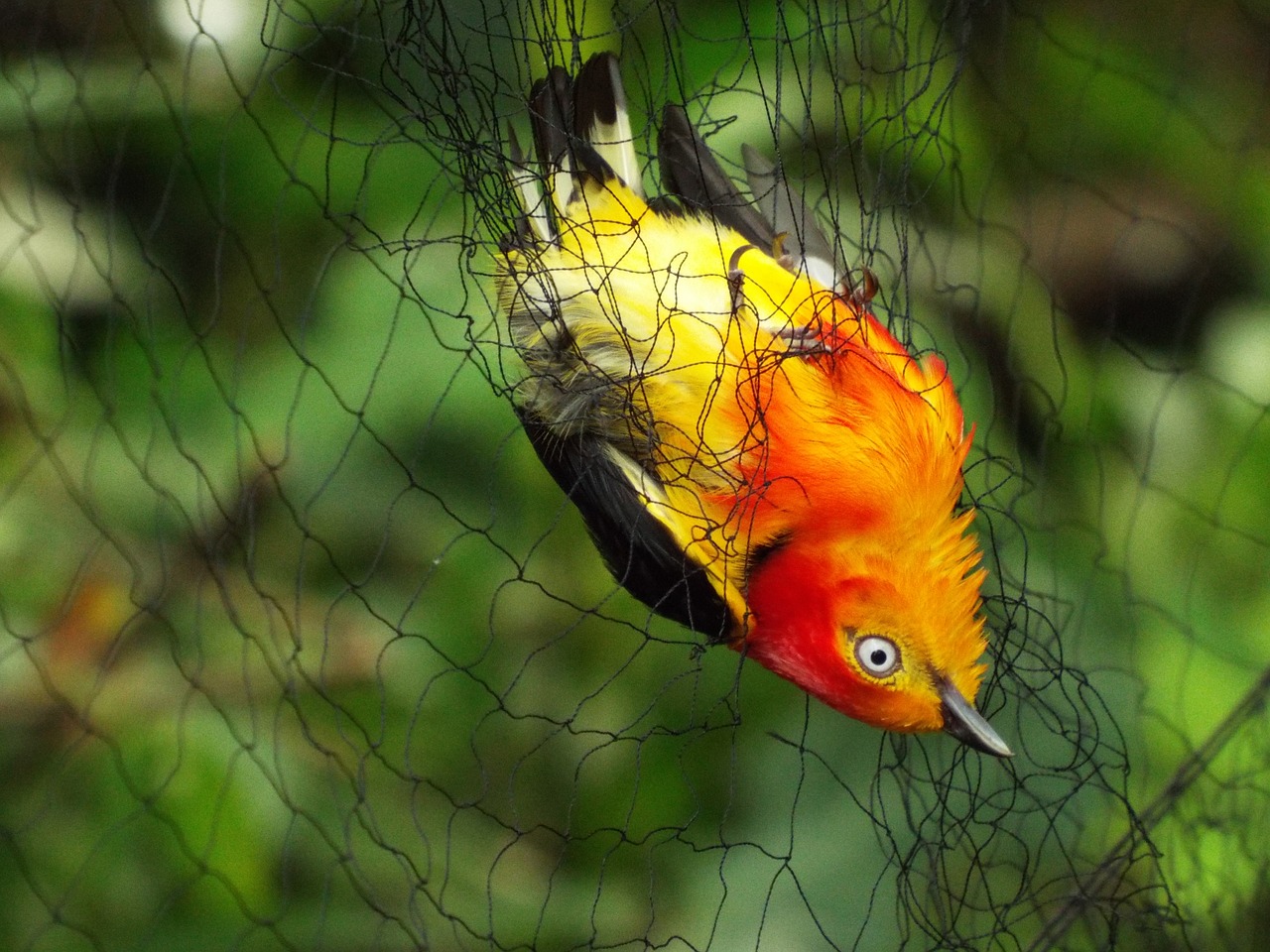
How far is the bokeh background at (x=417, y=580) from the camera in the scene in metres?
1.47

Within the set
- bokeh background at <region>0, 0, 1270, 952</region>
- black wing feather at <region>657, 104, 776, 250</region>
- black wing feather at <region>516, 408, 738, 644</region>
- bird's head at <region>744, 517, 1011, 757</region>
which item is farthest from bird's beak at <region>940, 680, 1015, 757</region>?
bokeh background at <region>0, 0, 1270, 952</region>

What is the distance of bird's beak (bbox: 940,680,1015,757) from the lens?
900 mm

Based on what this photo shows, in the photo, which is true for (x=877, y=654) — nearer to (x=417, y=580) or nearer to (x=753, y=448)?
(x=753, y=448)

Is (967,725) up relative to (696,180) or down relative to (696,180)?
down

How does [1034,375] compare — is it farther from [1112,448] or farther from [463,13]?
[463,13]

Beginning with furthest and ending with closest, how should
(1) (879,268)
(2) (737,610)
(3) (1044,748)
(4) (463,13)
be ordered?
(1) (879,268), (3) (1044,748), (4) (463,13), (2) (737,610)

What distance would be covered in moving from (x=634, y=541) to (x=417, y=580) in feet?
2.50

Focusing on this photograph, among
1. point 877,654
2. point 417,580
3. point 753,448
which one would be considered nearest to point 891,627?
point 877,654

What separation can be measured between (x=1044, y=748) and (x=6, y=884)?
4.05 ft

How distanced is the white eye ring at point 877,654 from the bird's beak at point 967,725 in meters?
0.04

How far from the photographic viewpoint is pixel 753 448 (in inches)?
36.2

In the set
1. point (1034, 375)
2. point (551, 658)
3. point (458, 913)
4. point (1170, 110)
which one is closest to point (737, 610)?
point (551, 658)

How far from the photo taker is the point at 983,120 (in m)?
1.74

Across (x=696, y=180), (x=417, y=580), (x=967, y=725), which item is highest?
(x=696, y=180)
